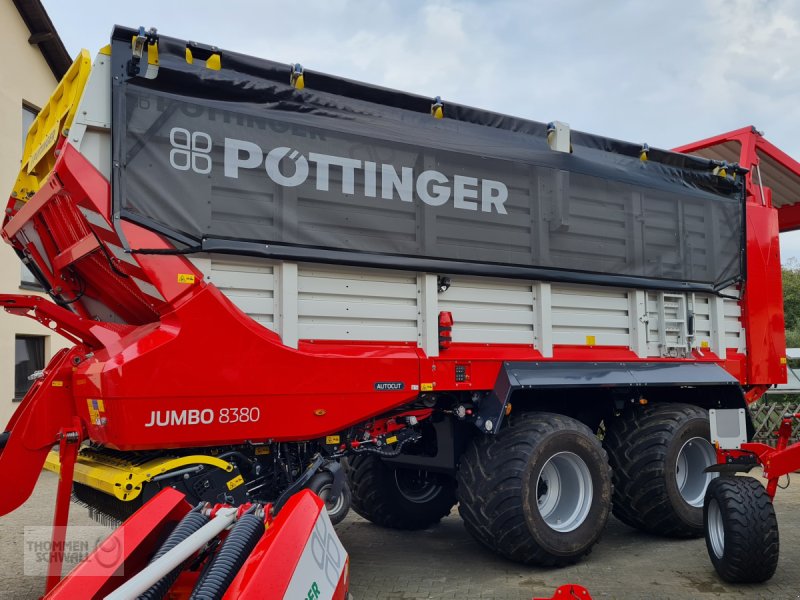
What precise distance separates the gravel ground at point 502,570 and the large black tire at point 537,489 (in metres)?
0.24

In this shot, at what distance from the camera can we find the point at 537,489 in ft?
18.6

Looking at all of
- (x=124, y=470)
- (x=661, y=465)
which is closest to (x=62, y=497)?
(x=124, y=470)

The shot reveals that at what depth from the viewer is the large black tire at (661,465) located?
632cm

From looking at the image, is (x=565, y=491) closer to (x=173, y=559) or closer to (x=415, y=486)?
(x=415, y=486)

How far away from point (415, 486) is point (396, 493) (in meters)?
0.23

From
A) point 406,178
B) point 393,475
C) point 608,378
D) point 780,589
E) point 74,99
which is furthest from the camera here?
point 393,475

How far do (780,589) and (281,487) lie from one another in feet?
11.1

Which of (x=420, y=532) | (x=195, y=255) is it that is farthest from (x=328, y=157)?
(x=420, y=532)

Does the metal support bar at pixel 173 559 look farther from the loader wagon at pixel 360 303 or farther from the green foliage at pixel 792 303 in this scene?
the green foliage at pixel 792 303

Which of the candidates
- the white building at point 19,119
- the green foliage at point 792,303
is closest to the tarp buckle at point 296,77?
the white building at point 19,119

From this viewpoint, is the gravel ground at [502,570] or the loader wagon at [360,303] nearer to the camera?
the loader wagon at [360,303]

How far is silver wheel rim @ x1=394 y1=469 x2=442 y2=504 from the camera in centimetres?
718

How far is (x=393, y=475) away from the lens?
23.5ft

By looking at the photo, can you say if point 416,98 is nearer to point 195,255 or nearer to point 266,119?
point 266,119
